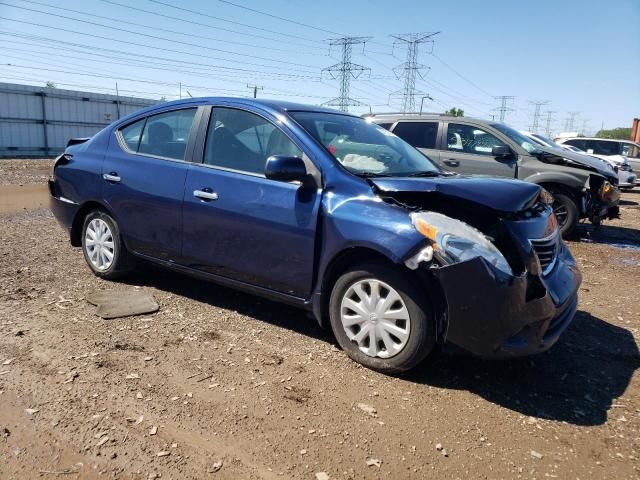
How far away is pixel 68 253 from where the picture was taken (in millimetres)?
6090

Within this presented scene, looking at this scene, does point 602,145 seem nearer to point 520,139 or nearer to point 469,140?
point 520,139

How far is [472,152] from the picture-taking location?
841 centimetres

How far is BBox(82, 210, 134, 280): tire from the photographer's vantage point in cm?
488

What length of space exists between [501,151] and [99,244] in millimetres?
5902

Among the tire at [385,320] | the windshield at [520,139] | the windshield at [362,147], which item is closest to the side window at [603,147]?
the windshield at [520,139]

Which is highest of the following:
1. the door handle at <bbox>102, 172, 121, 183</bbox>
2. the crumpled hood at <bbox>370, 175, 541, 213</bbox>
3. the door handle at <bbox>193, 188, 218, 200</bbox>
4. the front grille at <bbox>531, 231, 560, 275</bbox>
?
the crumpled hood at <bbox>370, 175, 541, 213</bbox>

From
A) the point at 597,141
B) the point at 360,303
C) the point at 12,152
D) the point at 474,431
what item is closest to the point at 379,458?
the point at 474,431

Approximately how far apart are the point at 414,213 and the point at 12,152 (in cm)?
2211

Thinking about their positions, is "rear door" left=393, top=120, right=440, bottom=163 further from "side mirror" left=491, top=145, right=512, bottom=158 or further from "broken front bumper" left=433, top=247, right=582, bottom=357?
"broken front bumper" left=433, top=247, right=582, bottom=357

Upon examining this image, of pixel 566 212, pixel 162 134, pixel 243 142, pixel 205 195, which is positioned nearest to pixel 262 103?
pixel 243 142

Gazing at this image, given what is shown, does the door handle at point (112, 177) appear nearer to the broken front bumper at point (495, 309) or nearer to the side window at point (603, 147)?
the broken front bumper at point (495, 309)

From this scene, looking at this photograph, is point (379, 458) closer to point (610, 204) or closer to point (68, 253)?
point (68, 253)

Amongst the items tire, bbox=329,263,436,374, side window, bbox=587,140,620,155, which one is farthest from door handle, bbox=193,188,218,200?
side window, bbox=587,140,620,155

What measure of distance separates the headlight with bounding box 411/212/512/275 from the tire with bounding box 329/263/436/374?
31 cm
